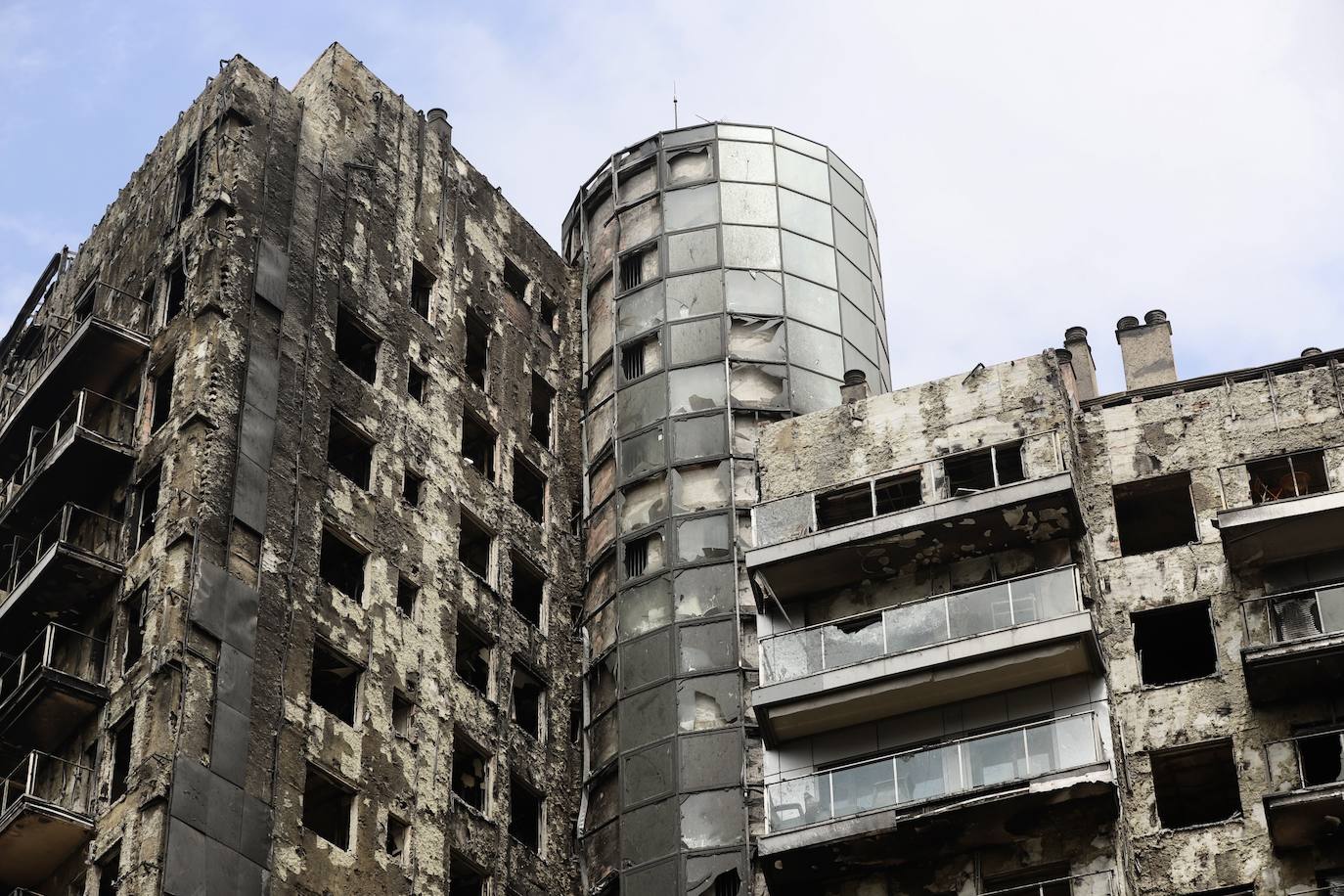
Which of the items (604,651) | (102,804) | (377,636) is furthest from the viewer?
(604,651)

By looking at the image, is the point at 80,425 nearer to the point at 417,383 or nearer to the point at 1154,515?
the point at 417,383

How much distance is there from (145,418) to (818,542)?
1538cm

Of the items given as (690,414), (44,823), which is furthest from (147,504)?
(690,414)

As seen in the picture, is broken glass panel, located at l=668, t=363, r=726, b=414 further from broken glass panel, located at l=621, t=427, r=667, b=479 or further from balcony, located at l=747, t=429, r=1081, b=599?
balcony, located at l=747, t=429, r=1081, b=599

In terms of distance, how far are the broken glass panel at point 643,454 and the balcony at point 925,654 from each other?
10.8 meters

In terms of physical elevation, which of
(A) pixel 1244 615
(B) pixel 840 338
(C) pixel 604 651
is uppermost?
(B) pixel 840 338

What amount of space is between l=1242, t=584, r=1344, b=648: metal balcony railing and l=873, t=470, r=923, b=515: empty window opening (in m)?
7.13

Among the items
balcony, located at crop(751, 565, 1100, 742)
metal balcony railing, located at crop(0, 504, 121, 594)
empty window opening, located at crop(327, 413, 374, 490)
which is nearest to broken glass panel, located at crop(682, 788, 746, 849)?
balcony, located at crop(751, 565, 1100, 742)

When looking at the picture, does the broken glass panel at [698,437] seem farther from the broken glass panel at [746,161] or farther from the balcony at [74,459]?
the balcony at [74,459]

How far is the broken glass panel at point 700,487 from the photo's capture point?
164 feet

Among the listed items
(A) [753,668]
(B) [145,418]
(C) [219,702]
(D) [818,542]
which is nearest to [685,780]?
(A) [753,668]

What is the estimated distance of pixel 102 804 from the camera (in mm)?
39594

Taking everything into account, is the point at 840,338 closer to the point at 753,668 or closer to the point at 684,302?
the point at 684,302

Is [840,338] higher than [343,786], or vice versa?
[840,338]
